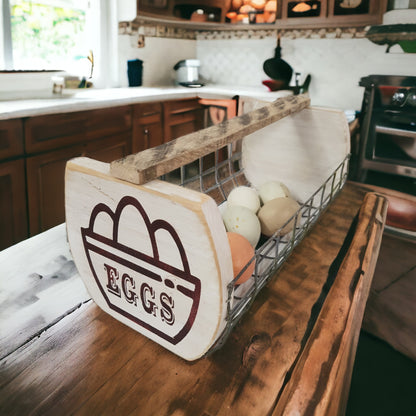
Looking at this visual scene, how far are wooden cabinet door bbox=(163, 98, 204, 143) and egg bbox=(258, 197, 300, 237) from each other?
2340 millimetres

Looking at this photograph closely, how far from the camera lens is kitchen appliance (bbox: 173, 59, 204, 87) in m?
3.62

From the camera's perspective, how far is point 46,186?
2152mm

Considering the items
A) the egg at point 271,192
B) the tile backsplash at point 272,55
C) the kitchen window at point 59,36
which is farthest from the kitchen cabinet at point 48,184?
the egg at point 271,192

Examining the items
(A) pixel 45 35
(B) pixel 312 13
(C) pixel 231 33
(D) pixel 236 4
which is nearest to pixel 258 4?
(D) pixel 236 4

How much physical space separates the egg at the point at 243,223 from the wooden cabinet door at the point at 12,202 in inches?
63.0

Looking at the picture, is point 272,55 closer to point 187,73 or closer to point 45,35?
point 187,73

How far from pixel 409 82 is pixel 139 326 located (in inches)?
104

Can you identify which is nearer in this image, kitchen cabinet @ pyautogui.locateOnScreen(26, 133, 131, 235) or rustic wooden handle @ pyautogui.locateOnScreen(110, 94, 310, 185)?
rustic wooden handle @ pyautogui.locateOnScreen(110, 94, 310, 185)

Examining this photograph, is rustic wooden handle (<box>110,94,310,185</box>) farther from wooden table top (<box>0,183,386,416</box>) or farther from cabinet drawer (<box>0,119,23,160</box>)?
cabinet drawer (<box>0,119,23,160</box>)

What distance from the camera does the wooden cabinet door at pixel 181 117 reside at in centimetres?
306

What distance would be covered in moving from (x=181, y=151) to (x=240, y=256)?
0.18 metres

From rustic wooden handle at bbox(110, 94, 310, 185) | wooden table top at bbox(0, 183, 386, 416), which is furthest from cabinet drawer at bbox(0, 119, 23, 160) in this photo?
rustic wooden handle at bbox(110, 94, 310, 185)

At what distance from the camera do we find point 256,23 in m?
3.41

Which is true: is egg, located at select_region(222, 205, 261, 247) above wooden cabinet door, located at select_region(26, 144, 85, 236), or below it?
above
